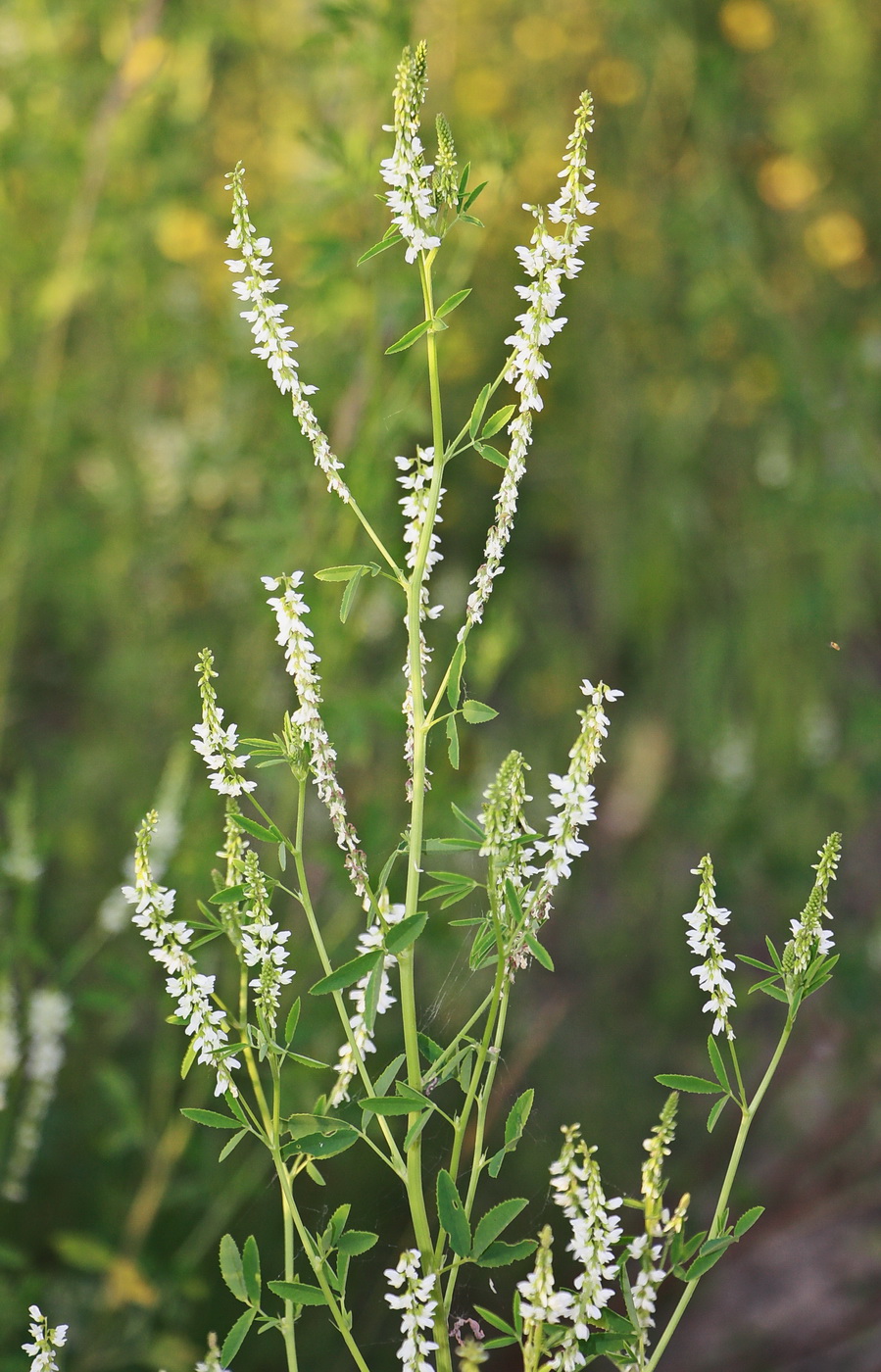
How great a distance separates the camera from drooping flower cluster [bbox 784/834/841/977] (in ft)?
2.30

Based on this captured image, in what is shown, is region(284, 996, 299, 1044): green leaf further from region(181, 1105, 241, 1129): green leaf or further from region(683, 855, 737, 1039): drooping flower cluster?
region(683, 855, 737, 1039): drooping flower cluster

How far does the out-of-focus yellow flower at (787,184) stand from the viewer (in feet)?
8.07

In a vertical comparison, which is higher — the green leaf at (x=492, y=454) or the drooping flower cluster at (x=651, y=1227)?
the green leaf at (x=492, y=454)

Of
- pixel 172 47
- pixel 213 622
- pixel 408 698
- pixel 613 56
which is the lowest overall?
pixel 408 698

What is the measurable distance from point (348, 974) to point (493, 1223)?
0.19m

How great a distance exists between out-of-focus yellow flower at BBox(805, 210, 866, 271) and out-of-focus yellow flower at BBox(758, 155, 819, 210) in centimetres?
7

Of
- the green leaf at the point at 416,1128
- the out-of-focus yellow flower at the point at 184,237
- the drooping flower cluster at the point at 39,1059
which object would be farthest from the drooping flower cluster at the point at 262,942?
the out-of-focus yellow flower at the point at 184,237

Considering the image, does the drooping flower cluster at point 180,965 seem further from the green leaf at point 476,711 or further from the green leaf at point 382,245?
the green leaf at point 382,245

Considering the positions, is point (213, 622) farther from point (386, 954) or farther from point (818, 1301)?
point (386, 954)

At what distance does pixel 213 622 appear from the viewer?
8.38ft

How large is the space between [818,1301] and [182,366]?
7.33 feet

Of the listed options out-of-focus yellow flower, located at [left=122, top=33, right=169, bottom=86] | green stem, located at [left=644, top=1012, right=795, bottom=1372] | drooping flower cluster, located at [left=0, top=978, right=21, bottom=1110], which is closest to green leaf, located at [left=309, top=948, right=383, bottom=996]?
green stem, located at [left=644, top=1012, right=795, bottom=1372]

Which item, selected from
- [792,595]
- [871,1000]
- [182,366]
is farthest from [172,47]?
[871,1000]

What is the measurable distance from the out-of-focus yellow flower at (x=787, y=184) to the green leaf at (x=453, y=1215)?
2268 millimetres
